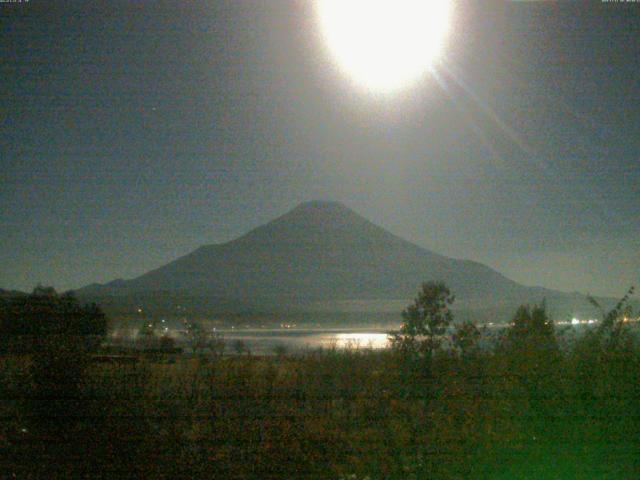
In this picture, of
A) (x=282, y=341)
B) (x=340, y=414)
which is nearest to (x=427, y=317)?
(x=282, y=341)

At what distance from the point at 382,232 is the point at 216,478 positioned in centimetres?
3015

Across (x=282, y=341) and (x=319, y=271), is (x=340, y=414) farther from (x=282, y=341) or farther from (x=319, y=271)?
(x=319, y=271)

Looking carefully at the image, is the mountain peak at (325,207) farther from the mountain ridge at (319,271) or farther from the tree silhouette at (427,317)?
the tree silhouette at (427,317)

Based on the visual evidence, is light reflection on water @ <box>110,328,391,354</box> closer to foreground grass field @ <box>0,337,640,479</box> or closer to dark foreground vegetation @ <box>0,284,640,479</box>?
dark foreground vegetation @ <box>0,284,640,479</box>

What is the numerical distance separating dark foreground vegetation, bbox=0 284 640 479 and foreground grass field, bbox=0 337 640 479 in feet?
0.04

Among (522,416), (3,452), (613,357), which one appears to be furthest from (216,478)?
(613,357)

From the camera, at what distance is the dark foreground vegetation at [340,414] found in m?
6.29

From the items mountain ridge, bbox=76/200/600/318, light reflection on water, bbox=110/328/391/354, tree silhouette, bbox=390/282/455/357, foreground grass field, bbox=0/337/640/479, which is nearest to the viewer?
foreground grass field, bbox=0/337/640/479

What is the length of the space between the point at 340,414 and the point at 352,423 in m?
0.24

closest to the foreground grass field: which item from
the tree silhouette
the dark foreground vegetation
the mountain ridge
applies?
the dark foreground vegetation

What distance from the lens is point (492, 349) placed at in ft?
26.4

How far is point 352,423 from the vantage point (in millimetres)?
6828

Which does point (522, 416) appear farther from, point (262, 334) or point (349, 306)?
point (349, 306)

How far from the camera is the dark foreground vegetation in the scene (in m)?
6.29
